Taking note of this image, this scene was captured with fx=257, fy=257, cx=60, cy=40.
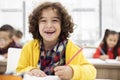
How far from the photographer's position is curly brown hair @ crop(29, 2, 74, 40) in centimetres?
90

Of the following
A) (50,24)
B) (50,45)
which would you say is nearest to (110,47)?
(50,45)

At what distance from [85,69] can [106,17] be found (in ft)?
11.4

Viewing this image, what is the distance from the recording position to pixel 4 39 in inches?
97.5

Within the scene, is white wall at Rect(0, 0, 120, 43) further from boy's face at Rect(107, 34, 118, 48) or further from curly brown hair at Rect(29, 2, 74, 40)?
curly brown hair at Rect(29, 2, 74, 40)

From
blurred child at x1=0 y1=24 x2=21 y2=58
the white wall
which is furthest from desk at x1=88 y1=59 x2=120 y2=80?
the white wall

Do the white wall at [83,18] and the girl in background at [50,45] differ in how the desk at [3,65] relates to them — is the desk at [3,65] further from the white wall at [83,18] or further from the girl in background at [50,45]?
the white wall at [83,18]

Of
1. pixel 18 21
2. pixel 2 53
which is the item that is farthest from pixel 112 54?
pixel 18 21

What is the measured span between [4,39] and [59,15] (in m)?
1.67

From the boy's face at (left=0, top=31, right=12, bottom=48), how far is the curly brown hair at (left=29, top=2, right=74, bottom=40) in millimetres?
1502

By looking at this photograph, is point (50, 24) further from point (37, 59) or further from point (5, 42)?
point (5, 42)

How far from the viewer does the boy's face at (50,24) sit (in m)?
0.84

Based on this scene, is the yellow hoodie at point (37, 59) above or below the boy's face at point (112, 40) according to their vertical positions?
above

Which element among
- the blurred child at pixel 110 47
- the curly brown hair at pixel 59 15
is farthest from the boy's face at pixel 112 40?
the curly brown hair at pixel 59 15

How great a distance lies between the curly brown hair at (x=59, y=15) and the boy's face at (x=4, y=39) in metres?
1.50
